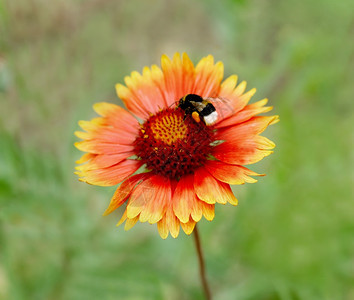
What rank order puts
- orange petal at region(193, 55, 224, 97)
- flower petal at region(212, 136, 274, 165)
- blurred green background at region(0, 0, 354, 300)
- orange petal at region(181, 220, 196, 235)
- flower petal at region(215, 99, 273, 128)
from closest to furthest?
orange petal at region(181, 220, 196, 235) → flower petal at region(212, 136, 274, 165) → flower petal at region(215, 99, 273, 128) → orange petal at region(193, 55, 224, 97) → blurred green background at region(0, 0, 354, 300)

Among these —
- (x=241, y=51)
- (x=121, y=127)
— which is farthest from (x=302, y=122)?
(x=121, y=127)

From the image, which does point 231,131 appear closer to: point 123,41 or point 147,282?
point 147,282

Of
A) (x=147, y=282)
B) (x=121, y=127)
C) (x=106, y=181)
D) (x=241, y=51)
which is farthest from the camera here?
(x=241, y=51)

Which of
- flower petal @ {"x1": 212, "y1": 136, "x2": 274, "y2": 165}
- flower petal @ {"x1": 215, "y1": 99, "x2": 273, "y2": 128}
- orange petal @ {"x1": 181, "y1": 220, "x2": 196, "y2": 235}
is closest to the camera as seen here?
orange petal @ {"x1": 181, "y1": 220, "x2": 196, "y2": 235}

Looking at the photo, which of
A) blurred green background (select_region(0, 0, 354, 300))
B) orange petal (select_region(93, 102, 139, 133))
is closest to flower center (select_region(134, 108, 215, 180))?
orange petal (select_region(93, 102, 139, 133))

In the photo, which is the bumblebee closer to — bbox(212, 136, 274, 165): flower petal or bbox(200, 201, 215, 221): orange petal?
bbox(212, 136, 274, 165): flower petal

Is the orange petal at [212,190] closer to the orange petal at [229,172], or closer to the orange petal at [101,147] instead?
the orange petal at [229,172]

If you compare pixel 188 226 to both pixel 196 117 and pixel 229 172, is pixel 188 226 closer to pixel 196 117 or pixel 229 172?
pixel 229 172

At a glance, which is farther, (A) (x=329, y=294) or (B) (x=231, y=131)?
(A) (x=329, y=294)
